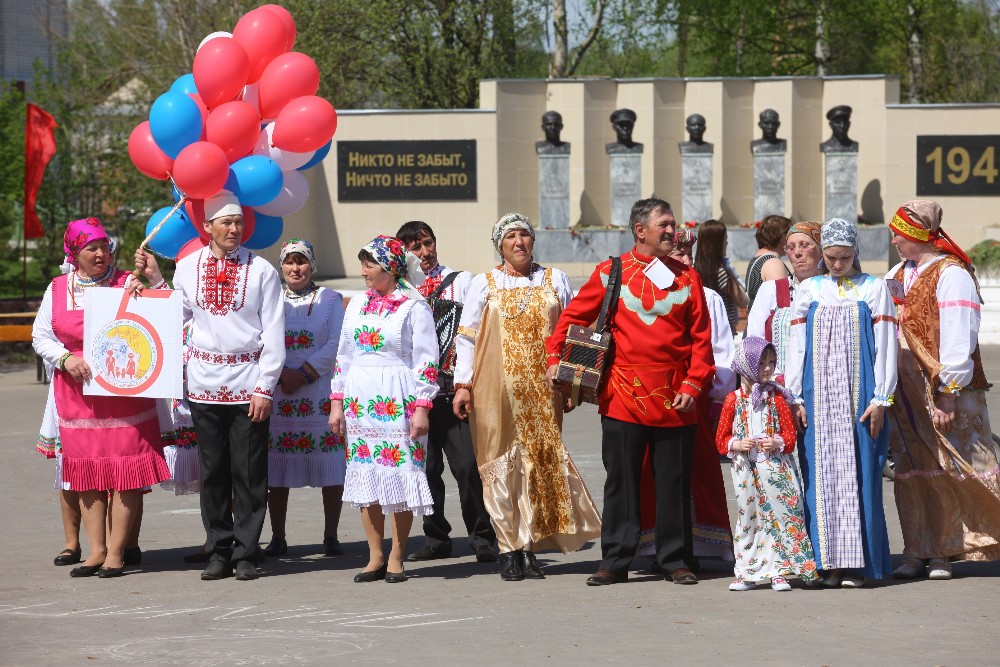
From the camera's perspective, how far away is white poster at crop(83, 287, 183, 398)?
311 inches

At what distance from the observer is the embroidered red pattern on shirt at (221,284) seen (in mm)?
7934

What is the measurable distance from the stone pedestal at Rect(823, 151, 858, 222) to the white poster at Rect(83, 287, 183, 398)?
21.1m

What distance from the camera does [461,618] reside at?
6.88 m

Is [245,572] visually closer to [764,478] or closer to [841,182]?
[764,478]

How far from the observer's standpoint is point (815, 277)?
301 inches

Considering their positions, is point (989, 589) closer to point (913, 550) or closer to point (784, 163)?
point (913, 550)

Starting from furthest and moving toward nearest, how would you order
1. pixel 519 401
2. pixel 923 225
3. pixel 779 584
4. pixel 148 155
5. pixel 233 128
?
pixel 148 155
pixel 233 128
pixel 519 401
pixel 923 225
pixel 779 584

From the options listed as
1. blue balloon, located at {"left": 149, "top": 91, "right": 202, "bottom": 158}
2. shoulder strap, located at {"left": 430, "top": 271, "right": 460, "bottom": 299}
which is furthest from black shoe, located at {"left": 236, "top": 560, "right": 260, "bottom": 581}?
blue balloon, located at {"left": 149, "top": 91, "right": 202, "bottom": 158}

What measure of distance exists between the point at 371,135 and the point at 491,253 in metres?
2.93

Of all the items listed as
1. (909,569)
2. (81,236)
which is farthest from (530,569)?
(81,236)

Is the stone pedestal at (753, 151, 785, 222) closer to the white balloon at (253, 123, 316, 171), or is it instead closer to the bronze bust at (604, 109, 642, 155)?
the bronze bust at (604, 109, 642, 155)

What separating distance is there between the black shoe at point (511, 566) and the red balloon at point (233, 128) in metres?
2.72

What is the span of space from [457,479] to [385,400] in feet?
3.15

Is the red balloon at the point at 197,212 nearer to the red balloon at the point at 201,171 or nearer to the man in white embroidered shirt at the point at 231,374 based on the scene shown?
the red balloon at the point at 201,171
